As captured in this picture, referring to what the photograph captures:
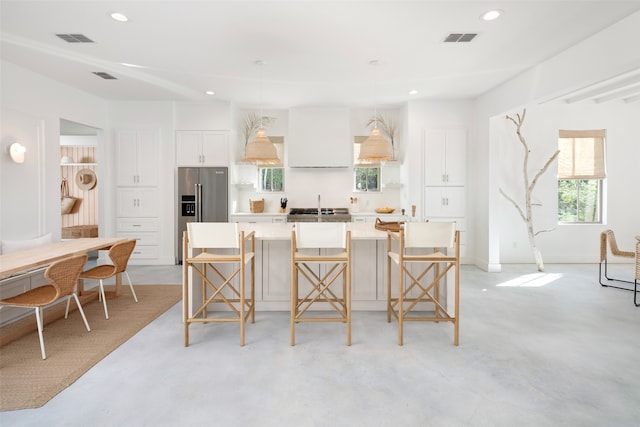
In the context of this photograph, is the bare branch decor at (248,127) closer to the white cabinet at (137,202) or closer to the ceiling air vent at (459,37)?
the white cabinet at (137,202)

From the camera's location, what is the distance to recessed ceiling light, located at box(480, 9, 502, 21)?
3.11 meters

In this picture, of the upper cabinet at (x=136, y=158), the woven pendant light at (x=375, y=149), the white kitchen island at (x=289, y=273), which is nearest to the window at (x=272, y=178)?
the upper cabinet at (x=136, y=158)

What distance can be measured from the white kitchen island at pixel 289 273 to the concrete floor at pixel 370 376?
0.16m

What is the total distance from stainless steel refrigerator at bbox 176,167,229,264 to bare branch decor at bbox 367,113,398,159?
312cm

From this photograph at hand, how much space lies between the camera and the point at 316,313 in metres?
3.66

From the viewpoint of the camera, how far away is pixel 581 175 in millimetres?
6445

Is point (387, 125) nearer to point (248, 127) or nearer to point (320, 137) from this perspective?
point (320, 137)

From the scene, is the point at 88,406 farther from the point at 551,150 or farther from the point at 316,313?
the point at 551,150

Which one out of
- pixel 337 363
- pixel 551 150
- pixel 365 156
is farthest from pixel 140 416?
pixel 551 150

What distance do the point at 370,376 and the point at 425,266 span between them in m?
1.58

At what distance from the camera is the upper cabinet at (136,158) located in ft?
20.6

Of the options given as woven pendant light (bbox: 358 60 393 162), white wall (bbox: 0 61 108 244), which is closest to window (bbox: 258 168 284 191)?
woven pendant light (bbox: 358 60 393 162)

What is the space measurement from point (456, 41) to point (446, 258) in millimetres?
2415

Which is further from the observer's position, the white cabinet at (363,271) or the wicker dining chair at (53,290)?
the white cabinet at (363,271)
